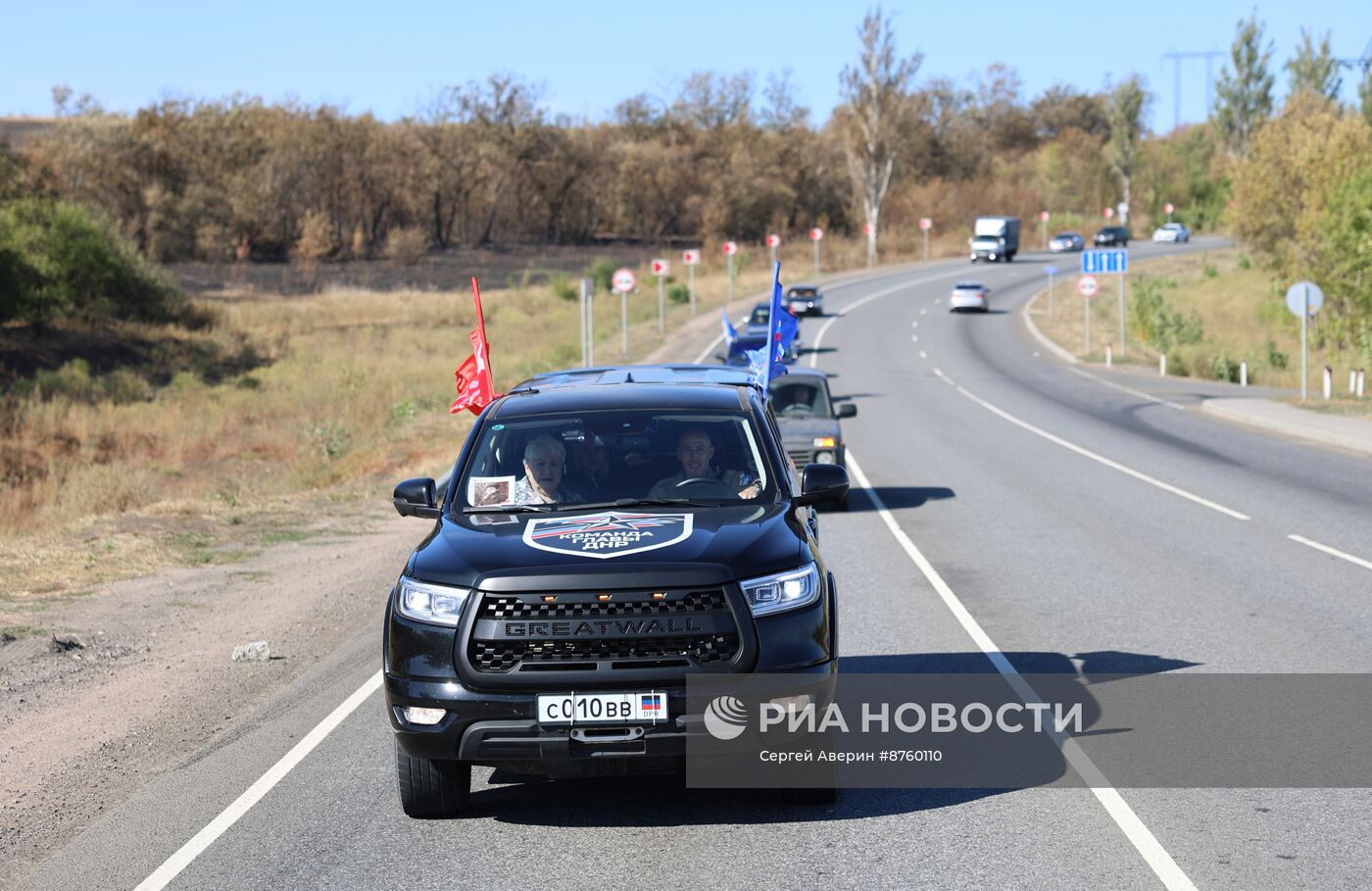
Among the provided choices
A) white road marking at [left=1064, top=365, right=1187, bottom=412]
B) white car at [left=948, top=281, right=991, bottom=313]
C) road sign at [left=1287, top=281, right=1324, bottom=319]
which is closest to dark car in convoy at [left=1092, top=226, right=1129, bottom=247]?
white car at [left=948, top=281, right=991, bottom=313]

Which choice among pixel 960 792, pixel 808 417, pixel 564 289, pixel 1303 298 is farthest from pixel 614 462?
pixel 564 289

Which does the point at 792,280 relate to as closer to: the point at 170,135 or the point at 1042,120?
the point at 170,135

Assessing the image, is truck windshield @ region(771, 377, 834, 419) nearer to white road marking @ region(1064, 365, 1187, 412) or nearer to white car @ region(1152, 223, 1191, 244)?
white road marking @ region(1064, 365, 1187, 412)

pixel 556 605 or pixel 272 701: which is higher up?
pixel 556 605

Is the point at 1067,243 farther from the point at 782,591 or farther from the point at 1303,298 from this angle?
the point at 782,591

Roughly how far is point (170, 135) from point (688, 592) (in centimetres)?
8448

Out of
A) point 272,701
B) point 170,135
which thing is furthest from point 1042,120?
point 272,701

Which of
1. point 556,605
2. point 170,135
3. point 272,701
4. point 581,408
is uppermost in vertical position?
point 170,135

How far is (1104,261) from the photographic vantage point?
165ft

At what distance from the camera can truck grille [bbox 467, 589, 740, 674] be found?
230 inches

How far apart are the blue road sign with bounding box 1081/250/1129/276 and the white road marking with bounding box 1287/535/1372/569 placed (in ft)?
115

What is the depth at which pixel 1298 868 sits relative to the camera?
5.47 meters

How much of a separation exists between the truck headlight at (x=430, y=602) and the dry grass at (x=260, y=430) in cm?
738

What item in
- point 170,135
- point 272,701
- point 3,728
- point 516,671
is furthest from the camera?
point 170,135
